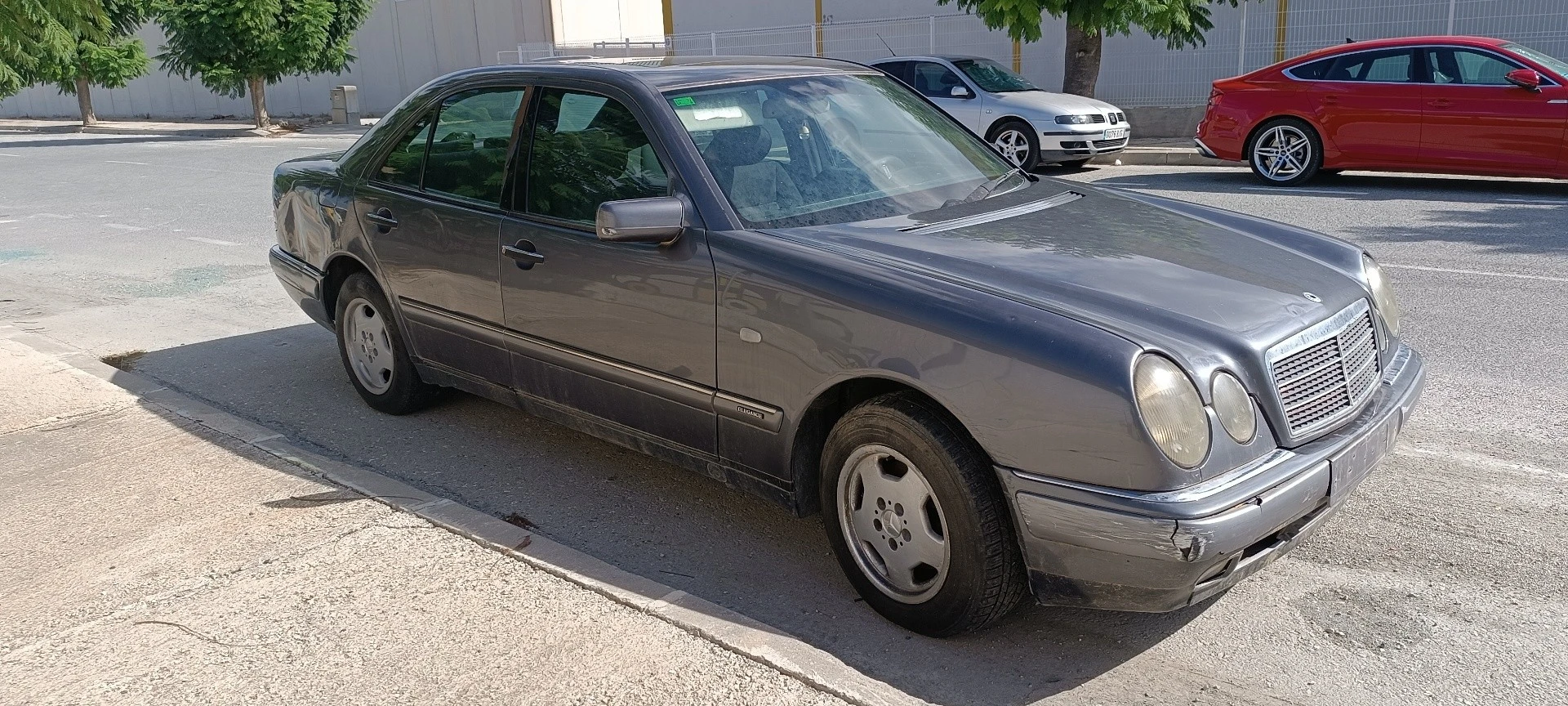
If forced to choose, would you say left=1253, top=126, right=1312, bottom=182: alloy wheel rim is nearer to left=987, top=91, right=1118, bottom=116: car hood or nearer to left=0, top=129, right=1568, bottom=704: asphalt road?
left=987, top=91, right=1118, bottom=116: car hood

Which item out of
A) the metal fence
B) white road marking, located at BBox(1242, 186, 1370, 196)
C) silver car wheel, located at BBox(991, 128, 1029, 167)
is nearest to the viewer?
white road marking, located at BBox(1242, 186, 1370, 196)

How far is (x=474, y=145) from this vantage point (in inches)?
197

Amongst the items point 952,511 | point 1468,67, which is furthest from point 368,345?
point 1468,67

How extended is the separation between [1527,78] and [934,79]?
6.89 metres

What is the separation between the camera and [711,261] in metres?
3.91

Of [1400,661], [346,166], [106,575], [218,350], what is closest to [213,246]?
[218,350]

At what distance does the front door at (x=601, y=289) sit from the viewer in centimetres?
403

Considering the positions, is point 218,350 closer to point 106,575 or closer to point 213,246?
point 106,575

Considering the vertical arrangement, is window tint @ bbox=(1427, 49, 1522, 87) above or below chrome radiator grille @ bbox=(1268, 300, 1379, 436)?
above

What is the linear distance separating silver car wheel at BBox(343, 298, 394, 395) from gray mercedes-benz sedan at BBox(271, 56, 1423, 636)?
22 centimetres

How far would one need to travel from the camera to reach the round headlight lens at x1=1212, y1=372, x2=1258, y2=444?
10.3 feet

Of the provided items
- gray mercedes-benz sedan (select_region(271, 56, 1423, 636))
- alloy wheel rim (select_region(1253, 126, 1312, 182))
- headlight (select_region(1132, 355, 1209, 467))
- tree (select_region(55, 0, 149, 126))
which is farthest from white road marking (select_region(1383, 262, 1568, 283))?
tree (select_region(55, 0, 149, 126))

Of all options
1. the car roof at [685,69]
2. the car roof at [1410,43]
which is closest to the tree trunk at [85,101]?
the car roof at [1410,43]

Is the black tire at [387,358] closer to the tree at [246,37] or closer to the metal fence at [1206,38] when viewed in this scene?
the metal fence at [1206,38]
